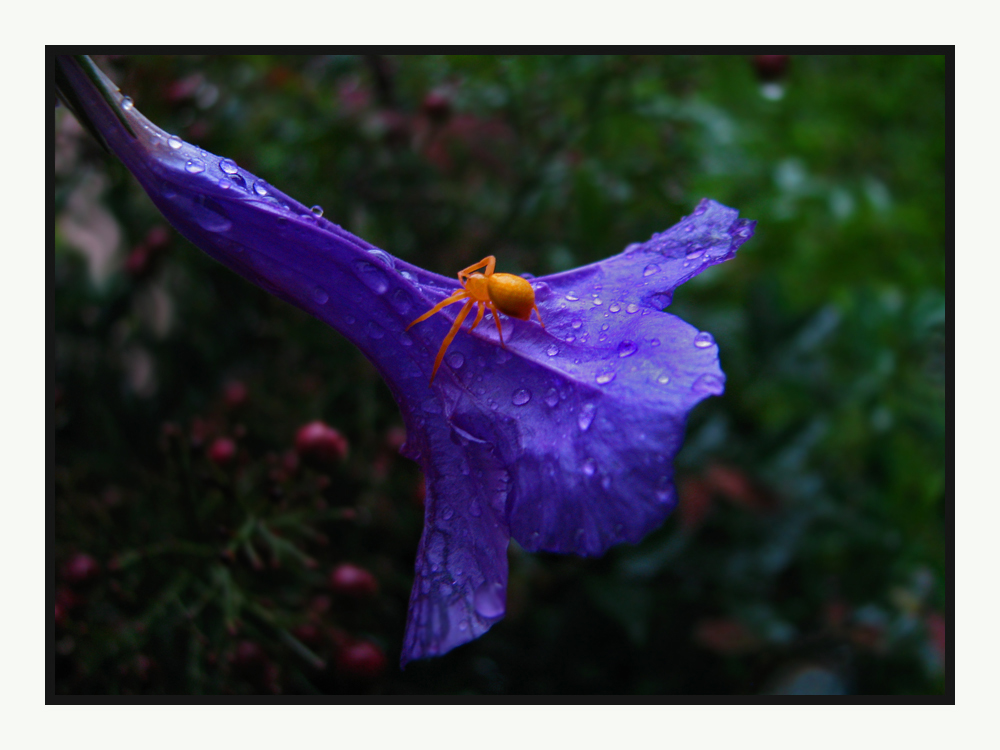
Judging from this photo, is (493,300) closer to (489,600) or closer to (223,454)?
(489,600)

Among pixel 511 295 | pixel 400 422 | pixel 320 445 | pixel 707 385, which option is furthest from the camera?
pixel 400 422

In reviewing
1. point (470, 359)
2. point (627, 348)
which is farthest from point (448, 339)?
point (627, 348)

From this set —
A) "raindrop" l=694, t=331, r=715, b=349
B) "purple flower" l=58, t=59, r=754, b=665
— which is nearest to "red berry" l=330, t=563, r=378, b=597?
"purple flower" l=58, t=59, r=754, b=665

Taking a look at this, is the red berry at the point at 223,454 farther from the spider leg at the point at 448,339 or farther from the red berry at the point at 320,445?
the spider leg at the point at 448,339

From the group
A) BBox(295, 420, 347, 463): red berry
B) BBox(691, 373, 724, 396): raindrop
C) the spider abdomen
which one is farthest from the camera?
BBox(295, 420, 347, 463): red berry

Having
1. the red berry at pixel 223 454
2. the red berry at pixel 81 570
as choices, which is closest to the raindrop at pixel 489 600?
the red berry at pixel 223 454

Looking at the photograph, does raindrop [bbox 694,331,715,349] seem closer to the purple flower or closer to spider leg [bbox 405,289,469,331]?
the purple flower
